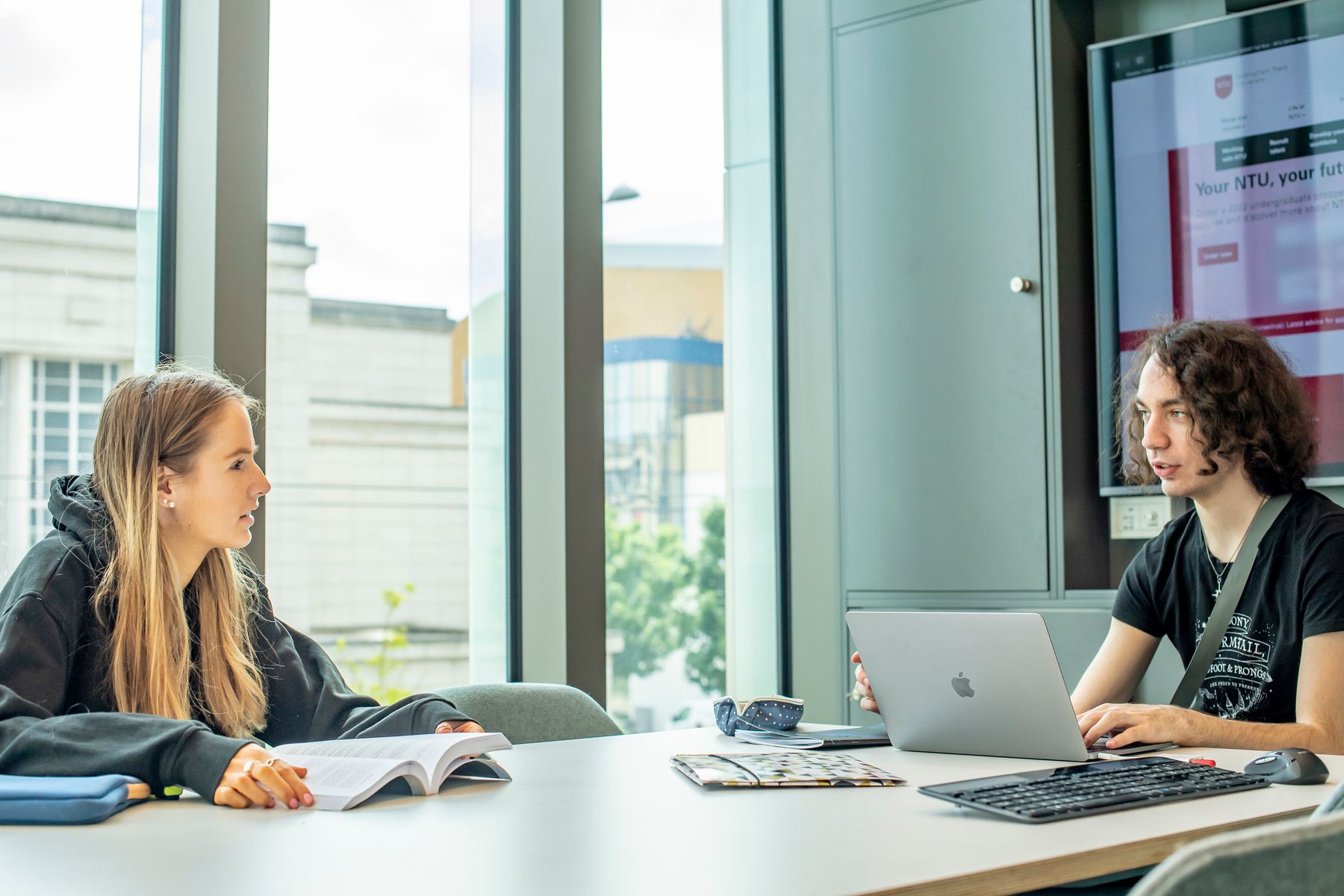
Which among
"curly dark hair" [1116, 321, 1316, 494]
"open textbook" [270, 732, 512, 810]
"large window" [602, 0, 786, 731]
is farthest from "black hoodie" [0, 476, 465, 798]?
"large window" [602, 0, 786, 731]

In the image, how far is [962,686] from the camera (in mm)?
1573

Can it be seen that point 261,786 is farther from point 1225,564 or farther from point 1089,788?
point 1225,564

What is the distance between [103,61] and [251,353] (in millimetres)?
606

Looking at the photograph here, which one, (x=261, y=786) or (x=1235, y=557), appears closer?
(x=261, y=786)

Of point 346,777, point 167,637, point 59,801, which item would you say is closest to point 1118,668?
point 346,777

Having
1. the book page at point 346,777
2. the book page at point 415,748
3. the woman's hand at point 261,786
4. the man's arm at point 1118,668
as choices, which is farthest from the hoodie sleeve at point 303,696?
the man's arm at point 1118,668

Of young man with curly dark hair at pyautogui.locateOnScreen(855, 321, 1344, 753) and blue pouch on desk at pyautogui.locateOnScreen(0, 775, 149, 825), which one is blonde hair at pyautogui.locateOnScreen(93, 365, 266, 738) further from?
young man with curly dark hair at pyautogui.locateOnScreen(855, 321, 1344, 753)

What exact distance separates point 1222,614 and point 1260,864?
1.53m

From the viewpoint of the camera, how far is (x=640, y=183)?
3.49 metres

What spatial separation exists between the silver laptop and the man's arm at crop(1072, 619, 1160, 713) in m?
0.50

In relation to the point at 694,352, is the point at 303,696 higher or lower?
lower

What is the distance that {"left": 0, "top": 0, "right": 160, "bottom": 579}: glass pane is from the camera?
7.38 ft

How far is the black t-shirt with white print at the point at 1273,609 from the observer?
1.87 meters

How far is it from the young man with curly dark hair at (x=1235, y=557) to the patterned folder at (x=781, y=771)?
10.1 inches
